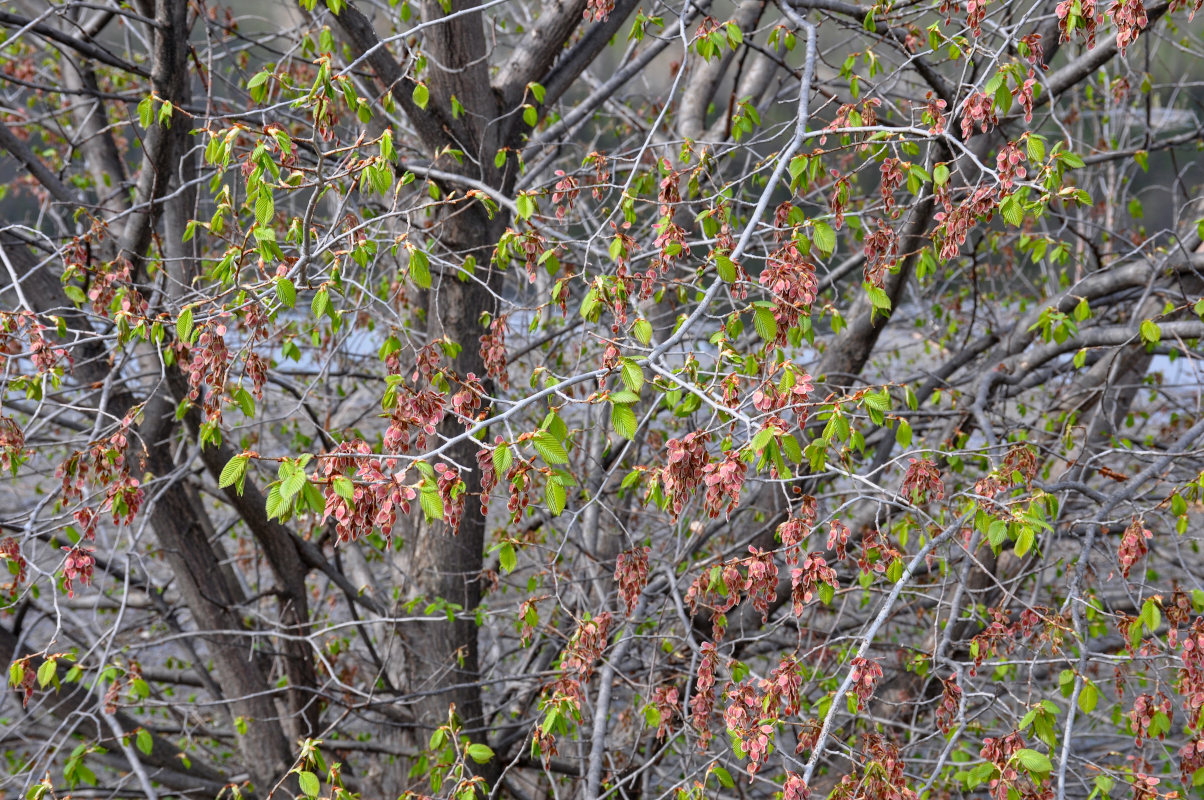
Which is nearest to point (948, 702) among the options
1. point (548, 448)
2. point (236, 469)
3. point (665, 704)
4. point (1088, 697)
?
point (1088, 697)

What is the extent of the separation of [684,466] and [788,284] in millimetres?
674

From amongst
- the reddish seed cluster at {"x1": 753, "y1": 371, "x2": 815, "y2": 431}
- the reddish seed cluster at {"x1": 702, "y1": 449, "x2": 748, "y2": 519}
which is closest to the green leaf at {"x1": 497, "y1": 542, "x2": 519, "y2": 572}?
the reddish seed cluster at {"x1": 702, "y1": 449, "x2": 748, "y2": 519}

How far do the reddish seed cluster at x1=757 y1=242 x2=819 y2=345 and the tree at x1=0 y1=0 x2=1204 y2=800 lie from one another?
0.02 meters

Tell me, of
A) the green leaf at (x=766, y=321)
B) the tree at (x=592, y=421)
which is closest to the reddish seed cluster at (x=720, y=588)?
the tree at (x=592, y=421)

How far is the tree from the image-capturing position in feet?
8.86

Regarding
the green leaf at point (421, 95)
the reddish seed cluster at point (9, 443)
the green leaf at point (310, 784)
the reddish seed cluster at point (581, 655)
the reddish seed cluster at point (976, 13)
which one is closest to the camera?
the green leaf at point (310, 784)

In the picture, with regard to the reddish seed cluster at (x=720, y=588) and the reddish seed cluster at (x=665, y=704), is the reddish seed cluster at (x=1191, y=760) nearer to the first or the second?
the reddish seed cluster at (x=720, y=588)

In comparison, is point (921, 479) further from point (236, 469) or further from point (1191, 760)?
point (236, 469)

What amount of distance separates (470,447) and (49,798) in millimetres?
2141

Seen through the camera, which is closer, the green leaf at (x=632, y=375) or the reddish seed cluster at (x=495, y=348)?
the green leaf at (x=632, y=375)

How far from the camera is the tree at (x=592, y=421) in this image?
270cm

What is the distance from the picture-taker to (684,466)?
2.34 metres

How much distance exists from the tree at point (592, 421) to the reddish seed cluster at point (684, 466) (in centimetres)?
1

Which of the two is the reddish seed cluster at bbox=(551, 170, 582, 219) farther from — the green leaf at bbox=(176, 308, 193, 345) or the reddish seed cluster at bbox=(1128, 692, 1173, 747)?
the reddish seed cluster at bbox=(1128, 692, 1173, 747)
